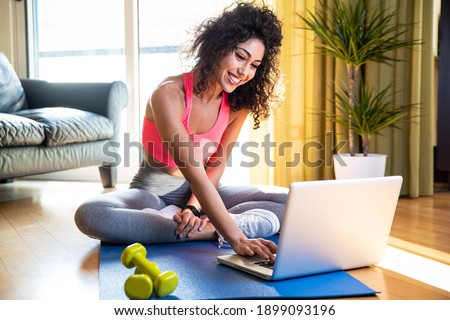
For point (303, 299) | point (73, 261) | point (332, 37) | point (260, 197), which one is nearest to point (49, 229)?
point (73, 261)

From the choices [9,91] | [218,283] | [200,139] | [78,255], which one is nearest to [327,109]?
[200,139]

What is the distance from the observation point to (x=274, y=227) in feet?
6.84

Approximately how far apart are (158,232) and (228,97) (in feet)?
1.83

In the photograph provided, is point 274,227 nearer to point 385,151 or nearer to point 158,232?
point 158,232

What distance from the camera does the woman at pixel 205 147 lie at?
1805 mm

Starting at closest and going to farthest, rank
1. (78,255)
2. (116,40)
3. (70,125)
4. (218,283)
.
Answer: (218,283)
(78,255)
(70,125)
(116,40)

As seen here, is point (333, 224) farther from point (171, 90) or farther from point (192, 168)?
point (171, 90)

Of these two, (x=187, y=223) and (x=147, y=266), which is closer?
(x=147, y=266)

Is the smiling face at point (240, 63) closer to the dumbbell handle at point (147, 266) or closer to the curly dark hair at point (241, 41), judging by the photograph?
the curly dark hair at point (241, 41)

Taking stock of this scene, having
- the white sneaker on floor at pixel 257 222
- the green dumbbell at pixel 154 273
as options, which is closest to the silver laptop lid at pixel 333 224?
the green dumbbell at pixel 154 273

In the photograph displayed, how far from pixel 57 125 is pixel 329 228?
194 cm

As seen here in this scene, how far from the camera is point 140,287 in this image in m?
1.35

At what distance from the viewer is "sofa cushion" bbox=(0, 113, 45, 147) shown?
277 centimetres

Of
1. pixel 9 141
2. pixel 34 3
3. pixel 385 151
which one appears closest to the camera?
pixel 9 141
